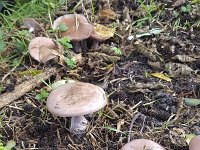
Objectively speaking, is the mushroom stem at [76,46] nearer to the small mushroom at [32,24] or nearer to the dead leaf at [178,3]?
the small mushroom at [32,24]

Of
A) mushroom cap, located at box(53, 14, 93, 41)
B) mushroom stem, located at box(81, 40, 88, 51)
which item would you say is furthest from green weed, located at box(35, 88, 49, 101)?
mushroom stem, located at box(81, 40, 88, 51)

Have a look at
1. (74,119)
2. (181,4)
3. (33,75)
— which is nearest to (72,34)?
(33,75)

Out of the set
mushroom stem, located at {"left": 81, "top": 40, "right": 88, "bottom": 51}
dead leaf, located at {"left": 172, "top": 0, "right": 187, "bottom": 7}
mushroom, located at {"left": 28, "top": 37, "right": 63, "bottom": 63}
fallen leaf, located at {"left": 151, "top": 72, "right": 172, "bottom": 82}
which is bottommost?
fallen leaf, located at {"left": 151, "top": 72, "right": 172, "bottom": 82}

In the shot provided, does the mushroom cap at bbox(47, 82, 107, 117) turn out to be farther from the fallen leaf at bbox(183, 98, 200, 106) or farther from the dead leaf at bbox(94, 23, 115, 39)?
the dead leaf at bbox(94, 23, 115, 39)

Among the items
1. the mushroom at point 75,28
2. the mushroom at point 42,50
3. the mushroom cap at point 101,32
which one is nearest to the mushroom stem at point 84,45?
the mushroom at point 75,28

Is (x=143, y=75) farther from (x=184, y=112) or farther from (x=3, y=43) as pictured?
(x=3, y=43)

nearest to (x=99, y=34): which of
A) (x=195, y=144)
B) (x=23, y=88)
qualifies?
(x=23, y=88)

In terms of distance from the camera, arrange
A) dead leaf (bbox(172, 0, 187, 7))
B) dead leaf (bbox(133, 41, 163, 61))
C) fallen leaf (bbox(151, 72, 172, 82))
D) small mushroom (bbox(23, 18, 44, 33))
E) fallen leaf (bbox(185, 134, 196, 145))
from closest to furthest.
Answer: fallen leaf (bbox(185, 134, 196, 145)) < fallen leaf (bbox(151, 72, 172, 82)) < dead leaf (bbox(133, 41, 163, 61)) < small mushroom (bbox(23, 18, 44, 33)) < dead leaf (bbox(172, 0, 187, 7))
